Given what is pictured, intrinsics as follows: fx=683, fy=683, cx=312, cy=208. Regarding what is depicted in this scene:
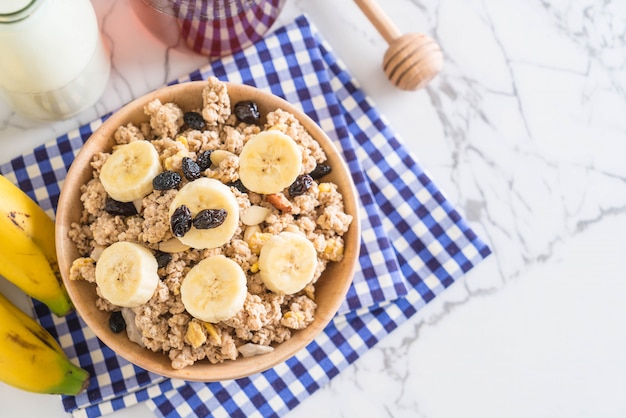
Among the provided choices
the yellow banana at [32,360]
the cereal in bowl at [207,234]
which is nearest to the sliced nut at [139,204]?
the cereal in bowl at [207,234]

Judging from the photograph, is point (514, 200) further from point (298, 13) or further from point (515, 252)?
point (298, 13)

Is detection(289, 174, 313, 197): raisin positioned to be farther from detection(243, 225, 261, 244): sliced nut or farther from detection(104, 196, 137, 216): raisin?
detection(104, 196, 137, 216): raisin

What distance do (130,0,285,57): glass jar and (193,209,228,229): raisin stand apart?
0.39 metres

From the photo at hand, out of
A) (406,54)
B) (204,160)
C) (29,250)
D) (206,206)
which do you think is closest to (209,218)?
(206,206)

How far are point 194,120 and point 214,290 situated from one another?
33 centimetres

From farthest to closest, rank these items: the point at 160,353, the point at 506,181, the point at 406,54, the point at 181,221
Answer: the point at 506,181 < the point at 406,54 < the point at 160,353 < the point at 181,221

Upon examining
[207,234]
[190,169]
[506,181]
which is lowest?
[506,181]

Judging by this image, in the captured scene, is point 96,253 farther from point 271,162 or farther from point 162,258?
point 271,162

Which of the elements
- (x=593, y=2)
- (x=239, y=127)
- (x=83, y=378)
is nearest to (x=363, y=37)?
(x=239, y=127)

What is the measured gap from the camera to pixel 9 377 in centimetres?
118

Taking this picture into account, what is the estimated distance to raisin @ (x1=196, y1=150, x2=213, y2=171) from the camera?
1159mm

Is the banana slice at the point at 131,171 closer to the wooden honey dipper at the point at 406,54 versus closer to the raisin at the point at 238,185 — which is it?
the raisin at the point at 238,185

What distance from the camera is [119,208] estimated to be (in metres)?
1.15

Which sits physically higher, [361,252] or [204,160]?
[204,160]
